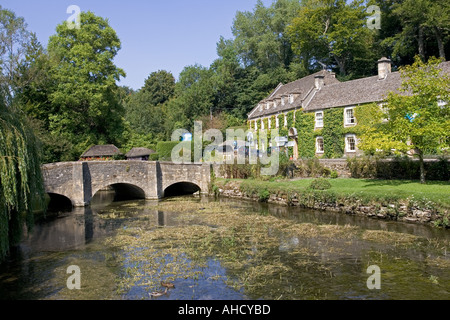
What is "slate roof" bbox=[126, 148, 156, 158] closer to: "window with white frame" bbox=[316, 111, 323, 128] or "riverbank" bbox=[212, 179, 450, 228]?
"riverbank" bbox=[212, 179, 450, 228]

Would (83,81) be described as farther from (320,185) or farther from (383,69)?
(383,69)

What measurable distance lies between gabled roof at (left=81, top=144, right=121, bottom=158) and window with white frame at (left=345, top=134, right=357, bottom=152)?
2445cm

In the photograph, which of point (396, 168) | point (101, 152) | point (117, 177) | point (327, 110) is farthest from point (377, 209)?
point (101, 152)

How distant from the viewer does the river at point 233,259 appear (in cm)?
1073

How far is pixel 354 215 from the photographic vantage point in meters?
20.7

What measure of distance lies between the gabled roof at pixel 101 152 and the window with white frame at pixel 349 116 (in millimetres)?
24614

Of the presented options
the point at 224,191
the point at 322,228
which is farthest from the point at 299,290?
the point at 224,191

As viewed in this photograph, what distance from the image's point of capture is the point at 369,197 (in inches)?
790

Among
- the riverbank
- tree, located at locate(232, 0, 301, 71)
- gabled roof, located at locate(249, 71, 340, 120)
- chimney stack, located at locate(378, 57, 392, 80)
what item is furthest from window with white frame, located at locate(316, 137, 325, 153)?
tree, located at locate(232, 0, 301, 71)

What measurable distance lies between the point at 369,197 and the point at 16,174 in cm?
1735

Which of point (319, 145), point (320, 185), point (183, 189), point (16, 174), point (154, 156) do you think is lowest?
point (183, 189)

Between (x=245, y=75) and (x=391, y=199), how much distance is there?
1784 inches

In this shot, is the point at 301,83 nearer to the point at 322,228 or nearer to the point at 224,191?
the point at 224,191

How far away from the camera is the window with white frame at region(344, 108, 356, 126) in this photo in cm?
3369
